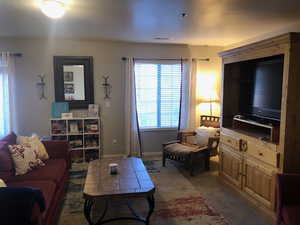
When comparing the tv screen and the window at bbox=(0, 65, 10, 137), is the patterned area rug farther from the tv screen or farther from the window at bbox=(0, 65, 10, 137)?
the window at bbox=(0, 65, 10, 137)

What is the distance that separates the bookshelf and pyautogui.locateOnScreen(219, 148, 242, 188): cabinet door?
2405 millimetres

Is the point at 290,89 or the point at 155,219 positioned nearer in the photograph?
the point at 290,89

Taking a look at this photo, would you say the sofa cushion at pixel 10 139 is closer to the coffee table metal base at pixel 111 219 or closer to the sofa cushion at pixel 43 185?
the sofa cushion at pixel 43 185

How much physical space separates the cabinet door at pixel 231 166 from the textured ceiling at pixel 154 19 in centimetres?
190

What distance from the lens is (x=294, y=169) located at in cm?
281

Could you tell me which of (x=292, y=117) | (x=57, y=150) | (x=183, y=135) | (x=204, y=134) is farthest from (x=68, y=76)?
(x=292, y=117)

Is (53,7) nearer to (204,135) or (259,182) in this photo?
(259,182)

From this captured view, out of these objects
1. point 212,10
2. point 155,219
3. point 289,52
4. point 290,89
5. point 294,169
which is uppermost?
point 212,10

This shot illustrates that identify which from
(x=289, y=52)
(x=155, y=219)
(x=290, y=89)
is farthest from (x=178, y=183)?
(x=289, y=52)

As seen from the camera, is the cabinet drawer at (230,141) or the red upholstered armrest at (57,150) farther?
the red upholstered armrest at (57,150)

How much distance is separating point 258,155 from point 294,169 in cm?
44

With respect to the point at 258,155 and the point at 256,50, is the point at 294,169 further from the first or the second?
the point at 256,50

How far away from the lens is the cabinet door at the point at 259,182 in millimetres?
2934

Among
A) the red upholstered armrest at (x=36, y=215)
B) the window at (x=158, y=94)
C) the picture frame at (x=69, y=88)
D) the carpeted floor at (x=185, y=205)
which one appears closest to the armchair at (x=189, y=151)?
the carpeted floor at (x=185, y=205)
